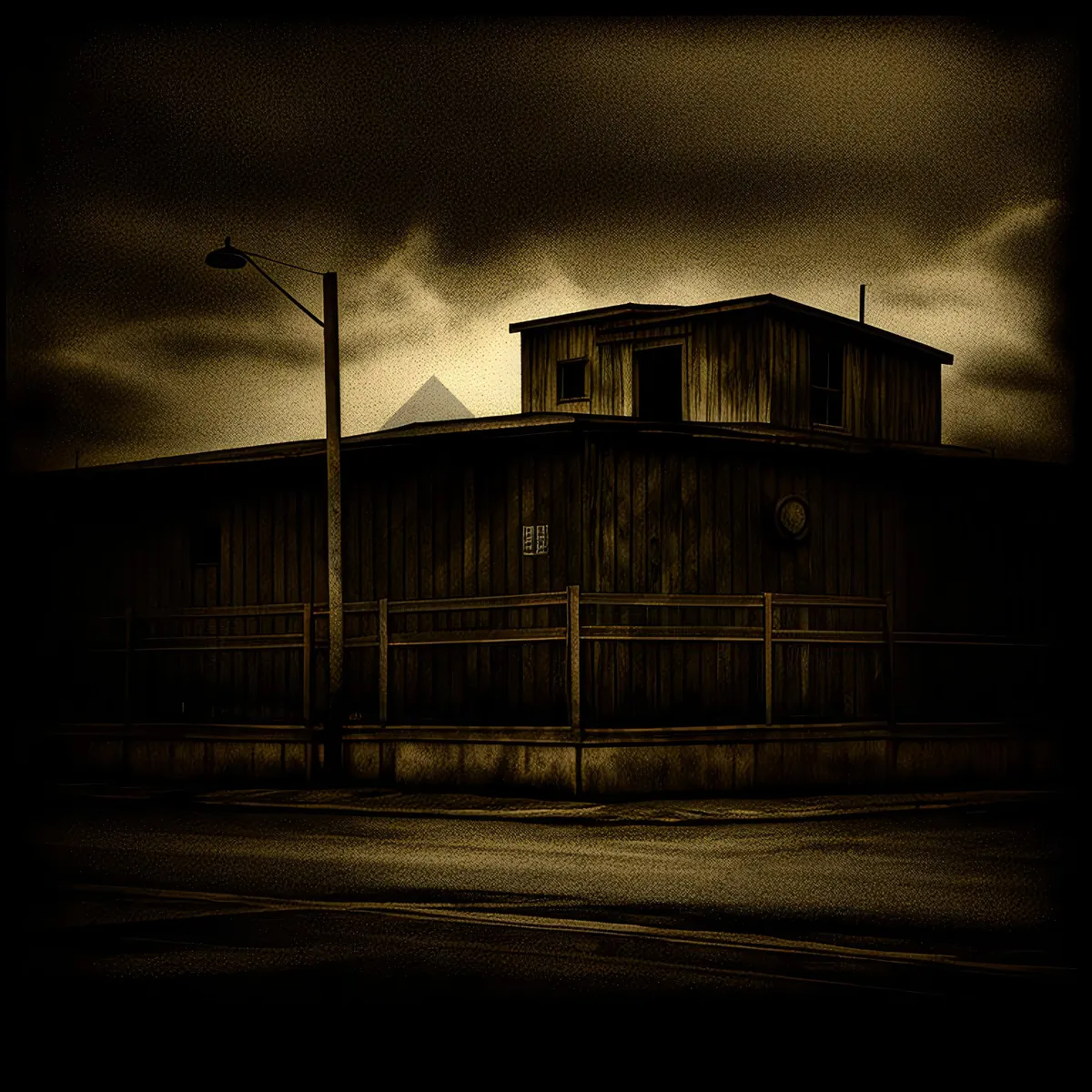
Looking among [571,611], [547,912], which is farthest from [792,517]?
[547,912]

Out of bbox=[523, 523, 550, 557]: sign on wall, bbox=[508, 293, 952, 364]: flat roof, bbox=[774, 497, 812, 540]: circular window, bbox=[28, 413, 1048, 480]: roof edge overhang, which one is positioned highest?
bbox=[508, 293, 952, 364]: flat roof

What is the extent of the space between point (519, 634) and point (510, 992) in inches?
441

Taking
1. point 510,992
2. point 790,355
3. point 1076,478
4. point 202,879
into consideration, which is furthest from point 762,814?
point 790,355

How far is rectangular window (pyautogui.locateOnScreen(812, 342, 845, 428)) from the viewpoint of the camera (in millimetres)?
26484

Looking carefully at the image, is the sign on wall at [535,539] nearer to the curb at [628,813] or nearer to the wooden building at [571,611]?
the wooden building at [571,611]

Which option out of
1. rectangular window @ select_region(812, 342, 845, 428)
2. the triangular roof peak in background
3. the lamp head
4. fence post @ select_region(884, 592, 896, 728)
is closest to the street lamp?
the lamp head

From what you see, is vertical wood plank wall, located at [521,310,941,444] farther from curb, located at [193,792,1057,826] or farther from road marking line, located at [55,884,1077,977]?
road marking line, located at [55,884,1077,977]

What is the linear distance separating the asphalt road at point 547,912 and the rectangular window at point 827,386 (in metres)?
13.7

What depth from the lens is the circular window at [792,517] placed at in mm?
19859

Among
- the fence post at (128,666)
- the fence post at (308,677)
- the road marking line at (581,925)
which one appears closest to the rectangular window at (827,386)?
the fence post at (308,677)

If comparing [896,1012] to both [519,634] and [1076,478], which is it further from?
[519,634]

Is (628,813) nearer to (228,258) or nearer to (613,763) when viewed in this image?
(613,763)

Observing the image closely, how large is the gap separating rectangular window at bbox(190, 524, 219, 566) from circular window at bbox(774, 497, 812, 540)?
9342 mm

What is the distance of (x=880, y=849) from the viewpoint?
39.2 ft
